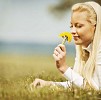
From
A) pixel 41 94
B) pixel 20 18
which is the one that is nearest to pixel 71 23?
pixel 20 18

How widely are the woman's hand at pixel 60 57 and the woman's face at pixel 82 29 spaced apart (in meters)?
0.09

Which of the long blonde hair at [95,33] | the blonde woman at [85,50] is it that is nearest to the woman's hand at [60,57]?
the blonde woman at [85,50]

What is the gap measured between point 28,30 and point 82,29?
11.3 inches

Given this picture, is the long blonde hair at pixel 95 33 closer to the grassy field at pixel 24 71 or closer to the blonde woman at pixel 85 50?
the blonde woman at pixel 85 50

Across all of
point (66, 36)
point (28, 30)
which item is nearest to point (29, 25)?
point (28, 30)

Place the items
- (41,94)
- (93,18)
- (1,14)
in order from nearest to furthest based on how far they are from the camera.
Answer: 1. (41,94)
2. (93,18)
3. (1,14)

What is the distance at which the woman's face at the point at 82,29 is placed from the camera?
179 centimetres

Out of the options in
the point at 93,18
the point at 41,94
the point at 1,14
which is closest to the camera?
the point at 41,94

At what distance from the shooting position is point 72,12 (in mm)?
1855

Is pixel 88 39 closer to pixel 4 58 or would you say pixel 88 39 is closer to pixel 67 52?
pixel 67 52

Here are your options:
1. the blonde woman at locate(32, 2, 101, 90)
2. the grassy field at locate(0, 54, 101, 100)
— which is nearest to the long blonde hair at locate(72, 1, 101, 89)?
the blonde woman at locate(32, 2, 101, 90)

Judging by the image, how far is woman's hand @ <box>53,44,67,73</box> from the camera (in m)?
1.75

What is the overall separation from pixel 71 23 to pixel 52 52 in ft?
0.55

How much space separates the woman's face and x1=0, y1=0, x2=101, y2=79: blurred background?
69 mm
